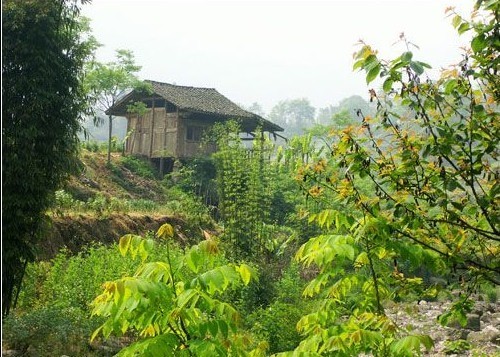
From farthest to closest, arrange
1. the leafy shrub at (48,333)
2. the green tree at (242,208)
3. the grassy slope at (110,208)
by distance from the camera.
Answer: the grassy slope at (110,208) < the green tree at (242,208) < the leafy shrub at (48,333)

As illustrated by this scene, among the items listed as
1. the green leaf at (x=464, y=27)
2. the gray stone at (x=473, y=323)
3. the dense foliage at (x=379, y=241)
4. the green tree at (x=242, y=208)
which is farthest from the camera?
the green tree at (x=242, y=208)

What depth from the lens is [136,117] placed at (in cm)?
2942

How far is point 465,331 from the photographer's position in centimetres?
1056

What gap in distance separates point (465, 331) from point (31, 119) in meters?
8.78

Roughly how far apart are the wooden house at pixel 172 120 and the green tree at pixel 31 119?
17553 millimetres

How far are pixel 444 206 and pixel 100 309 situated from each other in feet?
5.76

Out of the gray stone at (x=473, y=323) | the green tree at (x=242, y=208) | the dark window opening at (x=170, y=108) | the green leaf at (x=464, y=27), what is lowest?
the gray stone at (x=473, y=323)

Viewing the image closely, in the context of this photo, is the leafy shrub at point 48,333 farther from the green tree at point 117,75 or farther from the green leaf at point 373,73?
the green tree at point 117,75

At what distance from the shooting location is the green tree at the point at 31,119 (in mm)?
8195

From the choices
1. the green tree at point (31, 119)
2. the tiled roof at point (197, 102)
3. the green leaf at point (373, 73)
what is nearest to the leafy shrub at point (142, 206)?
the tiled roof at point (197, 102)

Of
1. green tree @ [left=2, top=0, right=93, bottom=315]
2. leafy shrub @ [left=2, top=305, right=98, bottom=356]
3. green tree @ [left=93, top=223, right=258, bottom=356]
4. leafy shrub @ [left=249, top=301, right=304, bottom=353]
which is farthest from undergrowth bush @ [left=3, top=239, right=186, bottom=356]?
green tree @ [left=93, top=223, right=258, bottom=356]

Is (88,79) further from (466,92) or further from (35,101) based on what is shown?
(466,92)

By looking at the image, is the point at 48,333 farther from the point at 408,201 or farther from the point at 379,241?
the point at 408,201

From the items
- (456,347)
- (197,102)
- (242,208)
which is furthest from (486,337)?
(197,102)
